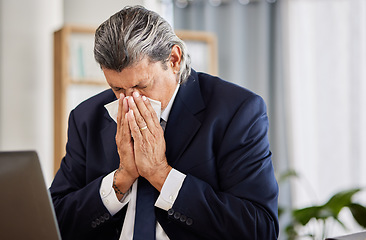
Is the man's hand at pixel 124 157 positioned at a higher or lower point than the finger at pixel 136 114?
lower

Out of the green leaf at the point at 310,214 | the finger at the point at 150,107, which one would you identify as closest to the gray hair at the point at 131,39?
the finger at the point at 150,107

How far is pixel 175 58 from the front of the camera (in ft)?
4.77

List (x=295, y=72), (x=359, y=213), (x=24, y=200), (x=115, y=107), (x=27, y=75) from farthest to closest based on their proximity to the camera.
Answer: (x=295, y=72), (x=27, y=75), (x=359, y=213), (x=115, y=107), (x=24, y=200)

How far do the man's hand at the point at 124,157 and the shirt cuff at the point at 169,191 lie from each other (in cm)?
9

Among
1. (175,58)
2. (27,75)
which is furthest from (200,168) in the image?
(27,75)

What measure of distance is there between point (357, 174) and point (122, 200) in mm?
2714

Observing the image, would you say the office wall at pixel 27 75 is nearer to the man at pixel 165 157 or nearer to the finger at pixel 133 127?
the man at pixel 165 157

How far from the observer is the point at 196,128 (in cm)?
143

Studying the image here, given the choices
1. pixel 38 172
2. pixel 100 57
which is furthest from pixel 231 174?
pixel 38 172

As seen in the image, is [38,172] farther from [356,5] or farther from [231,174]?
[356,5]

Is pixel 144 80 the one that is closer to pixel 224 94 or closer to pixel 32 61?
pixel 224 94

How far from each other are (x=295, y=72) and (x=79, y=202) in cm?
274

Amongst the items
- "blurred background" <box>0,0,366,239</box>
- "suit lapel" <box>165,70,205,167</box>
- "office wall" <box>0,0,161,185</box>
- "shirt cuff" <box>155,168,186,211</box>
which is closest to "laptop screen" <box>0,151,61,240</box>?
"shirt cuff" <box>155,168,186,211</box>

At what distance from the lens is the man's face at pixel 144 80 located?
1.35 m
